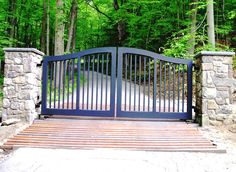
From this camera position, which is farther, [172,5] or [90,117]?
[172,5]

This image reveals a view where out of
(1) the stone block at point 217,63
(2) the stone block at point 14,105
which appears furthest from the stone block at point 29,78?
(1) the stone block at point 217,63

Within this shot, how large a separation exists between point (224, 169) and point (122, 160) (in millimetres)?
1306

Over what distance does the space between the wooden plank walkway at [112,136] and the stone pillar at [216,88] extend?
493mm

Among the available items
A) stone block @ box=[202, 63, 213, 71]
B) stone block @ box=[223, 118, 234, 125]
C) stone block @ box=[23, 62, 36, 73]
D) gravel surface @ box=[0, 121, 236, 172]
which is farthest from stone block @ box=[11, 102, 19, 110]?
stone block @ box=[223, 118, 234, 125]

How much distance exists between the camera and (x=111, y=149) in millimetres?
3902

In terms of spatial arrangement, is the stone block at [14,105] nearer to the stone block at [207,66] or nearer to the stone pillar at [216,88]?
the stone pillar at [216,88]

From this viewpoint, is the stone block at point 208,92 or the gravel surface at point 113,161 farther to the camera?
the stone block at point 208,92

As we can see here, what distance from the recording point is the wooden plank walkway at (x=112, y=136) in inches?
158

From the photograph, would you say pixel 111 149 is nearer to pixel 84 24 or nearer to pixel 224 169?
pixel 224 169

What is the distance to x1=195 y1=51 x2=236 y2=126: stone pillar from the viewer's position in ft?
16.8

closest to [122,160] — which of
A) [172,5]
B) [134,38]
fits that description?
[172,5]

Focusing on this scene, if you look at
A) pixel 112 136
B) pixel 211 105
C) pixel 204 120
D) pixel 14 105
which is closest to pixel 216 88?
pixel 211 105

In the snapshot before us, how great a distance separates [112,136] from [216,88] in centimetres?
238

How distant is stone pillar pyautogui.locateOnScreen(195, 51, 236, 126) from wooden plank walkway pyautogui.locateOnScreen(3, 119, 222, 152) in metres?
0.49
